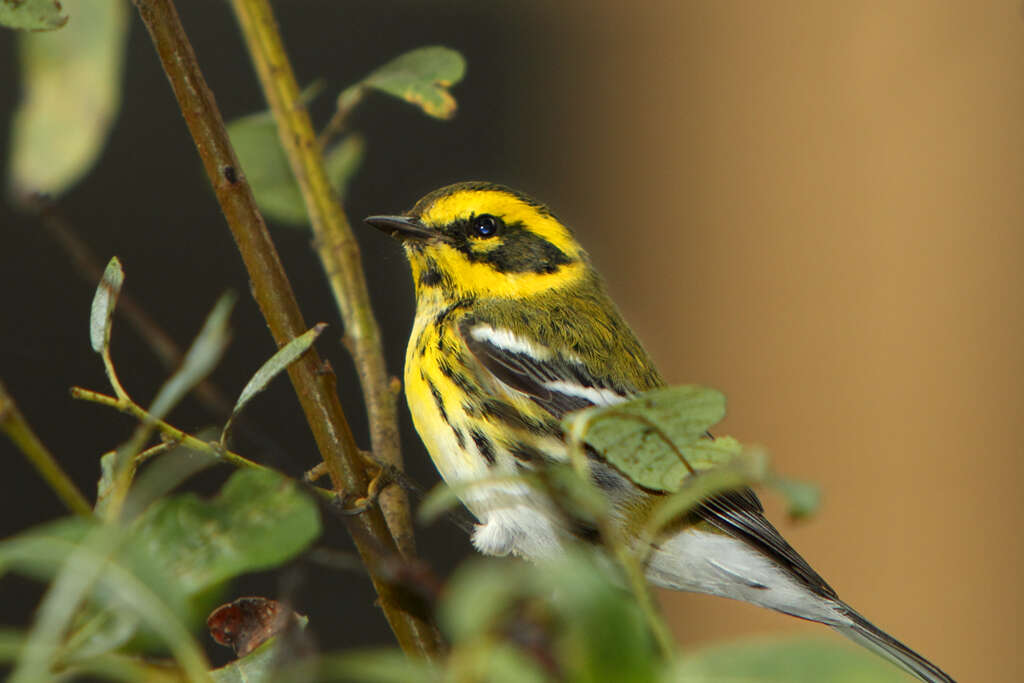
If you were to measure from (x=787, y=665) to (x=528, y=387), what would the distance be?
920mm

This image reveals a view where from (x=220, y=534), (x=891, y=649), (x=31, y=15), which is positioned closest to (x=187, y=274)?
(x=891, y=649)

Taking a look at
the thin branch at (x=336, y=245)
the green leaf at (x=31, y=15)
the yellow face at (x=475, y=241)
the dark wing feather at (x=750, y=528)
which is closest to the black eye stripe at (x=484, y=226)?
the yellow face at (x=475, y=241)

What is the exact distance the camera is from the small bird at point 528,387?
100 cm

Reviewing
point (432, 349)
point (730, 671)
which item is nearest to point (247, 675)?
point (730, 671)

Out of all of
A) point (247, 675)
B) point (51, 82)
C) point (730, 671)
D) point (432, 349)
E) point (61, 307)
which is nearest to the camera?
point (730, 671)

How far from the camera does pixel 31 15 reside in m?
0.36

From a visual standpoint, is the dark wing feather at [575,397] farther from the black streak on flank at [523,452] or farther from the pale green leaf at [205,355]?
the pale green leaf at [205,355]

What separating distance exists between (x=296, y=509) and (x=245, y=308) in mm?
1955

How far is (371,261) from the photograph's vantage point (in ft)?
7.21

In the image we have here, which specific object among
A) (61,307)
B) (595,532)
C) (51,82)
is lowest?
(61,307)

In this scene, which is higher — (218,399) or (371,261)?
(218,399)

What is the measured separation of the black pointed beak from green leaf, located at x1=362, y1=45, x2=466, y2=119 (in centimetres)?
47

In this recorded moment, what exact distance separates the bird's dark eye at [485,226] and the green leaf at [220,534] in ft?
3.08

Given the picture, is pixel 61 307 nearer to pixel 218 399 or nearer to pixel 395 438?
pixel 395 438
